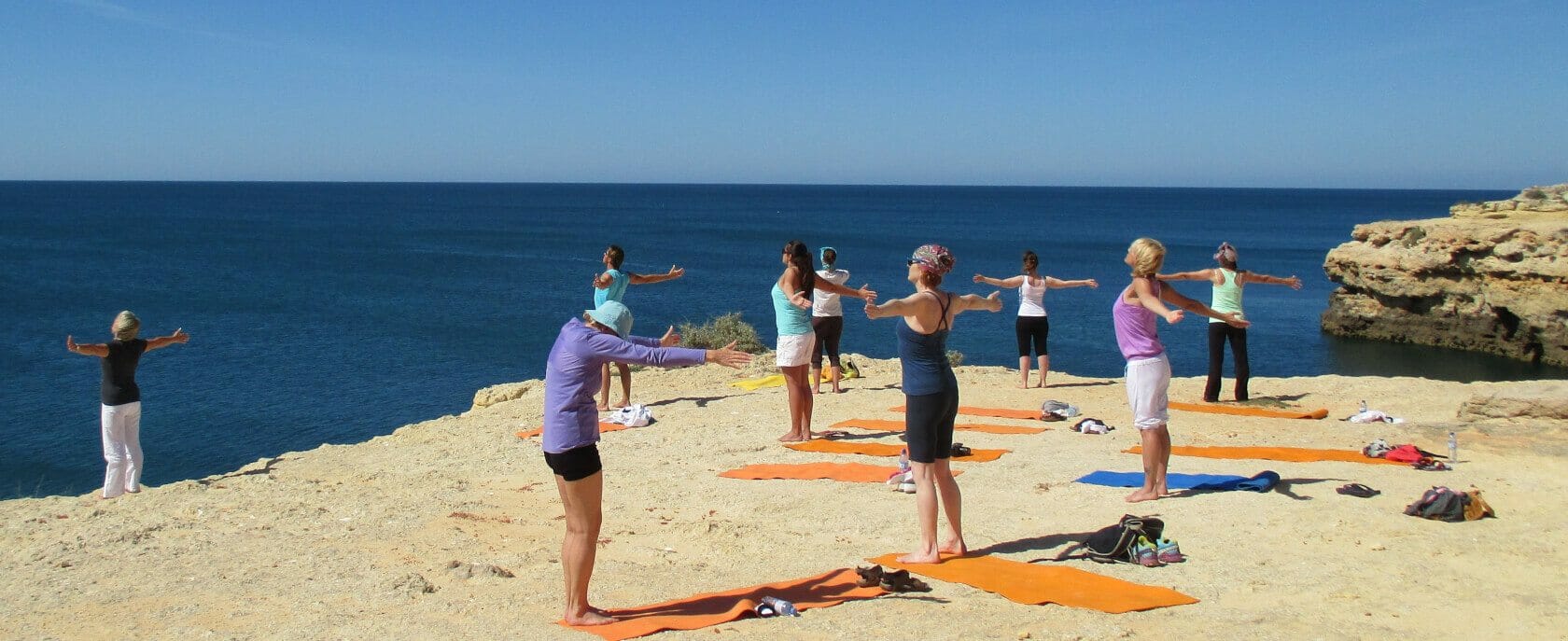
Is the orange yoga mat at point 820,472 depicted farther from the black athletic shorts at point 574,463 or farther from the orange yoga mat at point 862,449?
the black athletic shorts at point 574,463

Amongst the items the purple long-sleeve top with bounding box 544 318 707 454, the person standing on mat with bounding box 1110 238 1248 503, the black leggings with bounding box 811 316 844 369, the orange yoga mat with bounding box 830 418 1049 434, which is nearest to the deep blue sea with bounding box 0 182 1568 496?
the black leggings with bounding box 811 316 844 369

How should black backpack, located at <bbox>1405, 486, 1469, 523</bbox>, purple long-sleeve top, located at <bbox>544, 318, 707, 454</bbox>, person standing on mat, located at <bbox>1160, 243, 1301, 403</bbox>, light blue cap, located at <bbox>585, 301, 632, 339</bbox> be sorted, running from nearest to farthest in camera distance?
purple long-sleeve top, located at <bbox>544, 318, 707, 454</bbox> < light blue cap, located at <bbox>585, 301, 632, 339</bbox> < black backpack, located at <bbox>1405, 486, 1469, 523</bbox> < person standing on mat, located at <bbox>1160, 243, 1301, 403</bbox>

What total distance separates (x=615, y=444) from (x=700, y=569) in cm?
449

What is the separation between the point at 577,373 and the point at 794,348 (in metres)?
5.17

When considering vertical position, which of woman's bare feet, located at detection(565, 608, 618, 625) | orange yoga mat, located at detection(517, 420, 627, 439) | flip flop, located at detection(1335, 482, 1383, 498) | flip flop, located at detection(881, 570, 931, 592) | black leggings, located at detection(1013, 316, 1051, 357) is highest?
black leggings, located at detection(1013, 316, 1051, 357)

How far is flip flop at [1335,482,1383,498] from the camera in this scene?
8094mm

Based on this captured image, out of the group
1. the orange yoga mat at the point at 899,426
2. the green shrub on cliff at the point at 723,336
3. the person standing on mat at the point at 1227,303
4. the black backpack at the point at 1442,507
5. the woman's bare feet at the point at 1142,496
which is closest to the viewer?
the black backpack at the point at 1442,507

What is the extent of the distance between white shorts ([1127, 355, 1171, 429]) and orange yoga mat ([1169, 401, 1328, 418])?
16.9 ft

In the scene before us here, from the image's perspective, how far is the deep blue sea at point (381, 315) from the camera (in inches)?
854

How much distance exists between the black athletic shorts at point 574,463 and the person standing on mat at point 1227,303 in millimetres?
7704

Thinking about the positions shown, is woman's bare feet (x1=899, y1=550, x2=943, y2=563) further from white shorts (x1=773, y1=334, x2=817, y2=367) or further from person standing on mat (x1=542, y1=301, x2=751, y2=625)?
white shorts (x1=773, y1=334, x2=817, y2=367)

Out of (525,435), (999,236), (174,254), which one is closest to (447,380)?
(525,435)

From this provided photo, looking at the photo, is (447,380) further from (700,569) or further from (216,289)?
(216,289)

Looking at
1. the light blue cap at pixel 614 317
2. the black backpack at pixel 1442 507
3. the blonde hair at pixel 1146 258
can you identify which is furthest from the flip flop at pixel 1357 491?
the light blue cap at pixel 614 317
